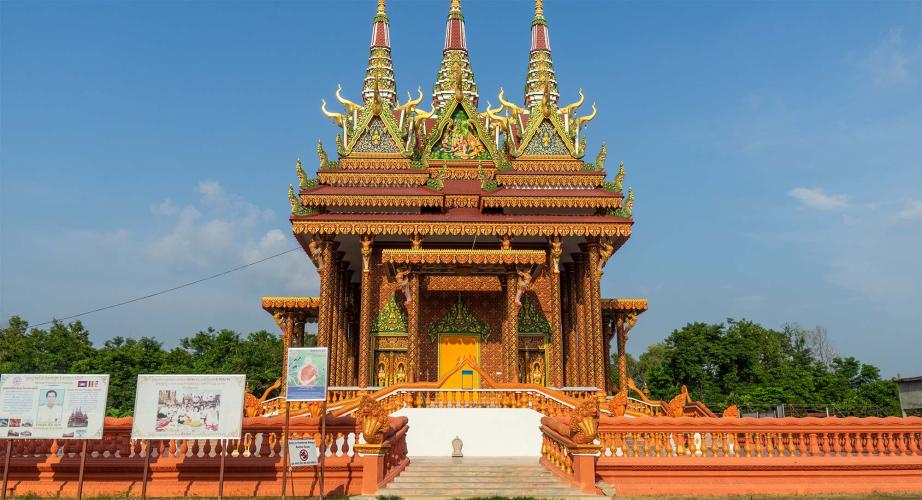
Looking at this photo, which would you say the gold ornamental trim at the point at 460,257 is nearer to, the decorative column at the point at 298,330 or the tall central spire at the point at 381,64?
the decorative column at the point at 298,330

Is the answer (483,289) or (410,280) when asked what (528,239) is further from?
(410,280)

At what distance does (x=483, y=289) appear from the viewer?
23.4m

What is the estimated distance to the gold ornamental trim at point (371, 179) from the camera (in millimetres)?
24359

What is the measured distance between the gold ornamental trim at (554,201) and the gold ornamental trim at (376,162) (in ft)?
13.2

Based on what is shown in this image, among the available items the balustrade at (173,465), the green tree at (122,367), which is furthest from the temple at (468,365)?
the green tree at (122,367)

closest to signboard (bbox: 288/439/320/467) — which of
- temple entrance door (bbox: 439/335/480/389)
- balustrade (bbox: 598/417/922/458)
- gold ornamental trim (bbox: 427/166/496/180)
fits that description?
balustrade (bbox: 598/417/922/458)

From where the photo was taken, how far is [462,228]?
2242 cm

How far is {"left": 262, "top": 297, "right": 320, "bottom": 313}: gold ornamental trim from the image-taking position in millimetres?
26906

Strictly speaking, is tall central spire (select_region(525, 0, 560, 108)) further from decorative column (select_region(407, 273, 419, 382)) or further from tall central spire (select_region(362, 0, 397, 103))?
decorative column (select_region(407, 273, 419, 382))

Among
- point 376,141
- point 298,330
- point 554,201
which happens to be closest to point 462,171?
point 376,141

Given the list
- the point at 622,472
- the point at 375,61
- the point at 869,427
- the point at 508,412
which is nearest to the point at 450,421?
the point at 508,412

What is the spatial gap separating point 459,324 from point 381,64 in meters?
17.6

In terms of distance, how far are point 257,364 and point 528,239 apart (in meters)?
30.6

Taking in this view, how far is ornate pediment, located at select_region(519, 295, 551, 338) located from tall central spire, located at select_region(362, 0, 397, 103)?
→ 1637 cm
